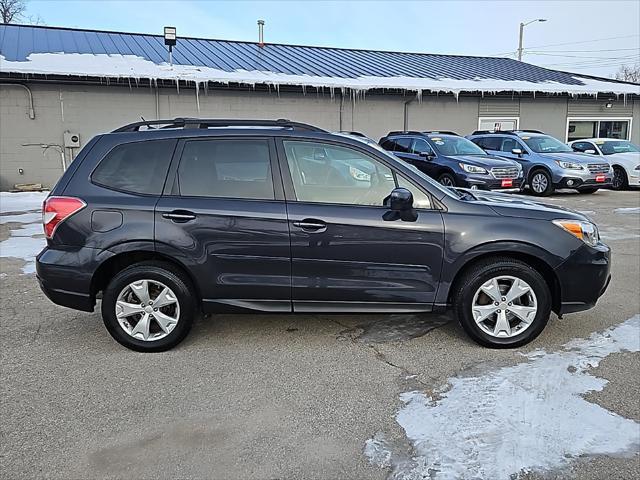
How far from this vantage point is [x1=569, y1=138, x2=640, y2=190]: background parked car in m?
15.3

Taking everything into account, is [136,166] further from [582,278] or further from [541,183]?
[541,183]

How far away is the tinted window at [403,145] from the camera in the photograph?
45.1 feet

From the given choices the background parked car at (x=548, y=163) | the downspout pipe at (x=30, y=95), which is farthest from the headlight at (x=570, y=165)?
the downspout pipe at (x=30, y=95)

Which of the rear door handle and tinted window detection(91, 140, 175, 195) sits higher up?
tinted window detection(91, 140, 175, 195)

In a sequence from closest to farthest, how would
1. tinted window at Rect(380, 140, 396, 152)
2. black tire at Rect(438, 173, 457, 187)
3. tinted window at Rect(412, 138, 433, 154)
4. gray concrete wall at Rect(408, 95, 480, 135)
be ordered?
black tire at Rect(438, 173, 457, 187) < tinted window at Rect(412, 138, 433, 154) < tinted window at Rect(380, 140, 396, 152) < gray concrete wall at Rect(408, 95, 480, 135)

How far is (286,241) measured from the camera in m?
3.91

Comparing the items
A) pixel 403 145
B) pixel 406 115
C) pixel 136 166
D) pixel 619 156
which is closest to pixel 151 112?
pixel 403 145

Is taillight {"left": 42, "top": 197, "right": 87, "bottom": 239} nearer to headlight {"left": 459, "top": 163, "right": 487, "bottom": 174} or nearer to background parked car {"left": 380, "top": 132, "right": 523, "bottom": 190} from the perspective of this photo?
background parked car {"left": 380, "top": 132, "right": 523, "bottom": 190}

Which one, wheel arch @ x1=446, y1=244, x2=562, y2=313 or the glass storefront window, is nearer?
wheel arch @ x1=446, y1=244, x2=562, y2=313

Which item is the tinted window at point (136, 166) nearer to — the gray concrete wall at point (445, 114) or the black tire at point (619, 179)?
the black tire at point (619, 179)

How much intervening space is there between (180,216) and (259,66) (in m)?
15.5

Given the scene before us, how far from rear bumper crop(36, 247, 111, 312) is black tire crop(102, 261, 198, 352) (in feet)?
0.53

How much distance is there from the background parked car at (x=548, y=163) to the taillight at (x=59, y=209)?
12630 mm

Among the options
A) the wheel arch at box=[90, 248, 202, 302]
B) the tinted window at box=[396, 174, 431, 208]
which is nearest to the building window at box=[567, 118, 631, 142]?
the tinted window at box=[396, 174, 431, 208]
